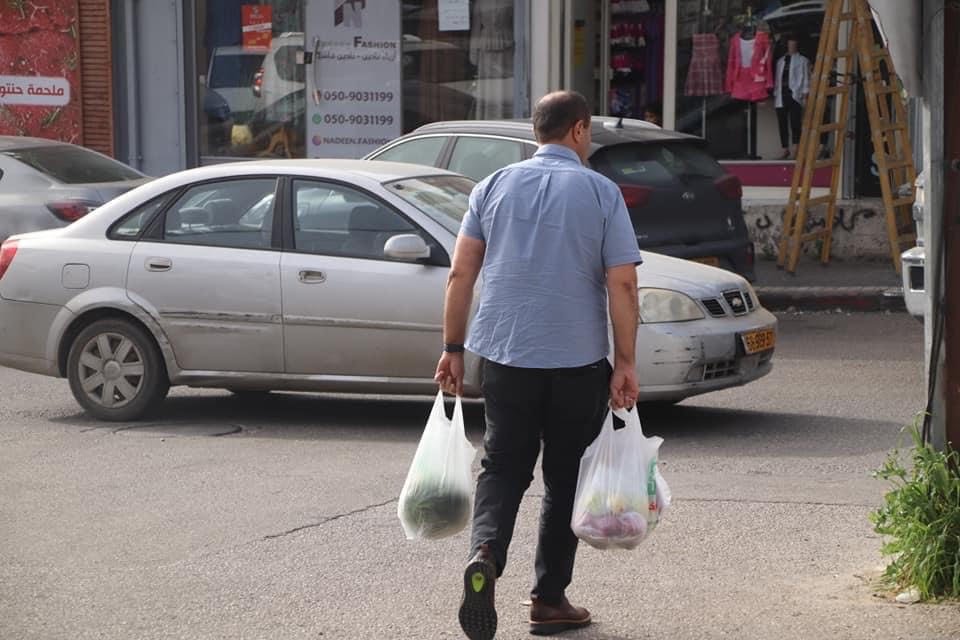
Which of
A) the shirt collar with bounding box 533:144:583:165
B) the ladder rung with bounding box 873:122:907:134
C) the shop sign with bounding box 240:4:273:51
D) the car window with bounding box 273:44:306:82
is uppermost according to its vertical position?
the shop sign with bounding box 240:4:273:51

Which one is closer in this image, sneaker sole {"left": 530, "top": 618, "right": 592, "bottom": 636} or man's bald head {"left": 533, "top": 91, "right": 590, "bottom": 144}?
man's bald head {"left": 533, "top": 91, "right": 590, "bottom": 144}

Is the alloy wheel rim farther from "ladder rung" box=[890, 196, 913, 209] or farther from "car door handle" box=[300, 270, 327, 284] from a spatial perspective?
"ladder rung" box=[890, 196, 913, 209]

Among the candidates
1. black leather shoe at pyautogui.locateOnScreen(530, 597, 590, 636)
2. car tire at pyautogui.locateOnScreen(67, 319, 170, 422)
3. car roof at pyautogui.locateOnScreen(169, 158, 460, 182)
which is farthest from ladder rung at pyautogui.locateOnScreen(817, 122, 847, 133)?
black leather shoe at pyautogui.locateOnScreen(530, 597, 590, 636)

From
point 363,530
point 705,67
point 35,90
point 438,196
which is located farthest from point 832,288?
point 35,90

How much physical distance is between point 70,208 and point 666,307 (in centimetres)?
644

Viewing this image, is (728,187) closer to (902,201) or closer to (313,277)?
(902,201)

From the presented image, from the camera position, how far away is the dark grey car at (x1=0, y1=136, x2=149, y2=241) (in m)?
13.5

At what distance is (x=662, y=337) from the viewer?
8.78 metres

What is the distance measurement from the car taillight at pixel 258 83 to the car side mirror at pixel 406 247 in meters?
10.3

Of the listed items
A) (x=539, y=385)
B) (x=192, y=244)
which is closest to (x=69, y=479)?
(x=192, y=244)

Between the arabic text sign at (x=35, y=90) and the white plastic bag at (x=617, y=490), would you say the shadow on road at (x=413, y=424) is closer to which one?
the white plastic bag at (x=617, y=490)

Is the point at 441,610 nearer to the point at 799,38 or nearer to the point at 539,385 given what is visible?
the point at 539,385

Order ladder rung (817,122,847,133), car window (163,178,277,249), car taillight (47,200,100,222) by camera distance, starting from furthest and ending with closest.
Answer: ladder rung (817,122,847,133)
car taillight (47,200,100,222)
car window (163,178,277,249)

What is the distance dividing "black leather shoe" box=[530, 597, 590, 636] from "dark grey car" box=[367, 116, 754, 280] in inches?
264
